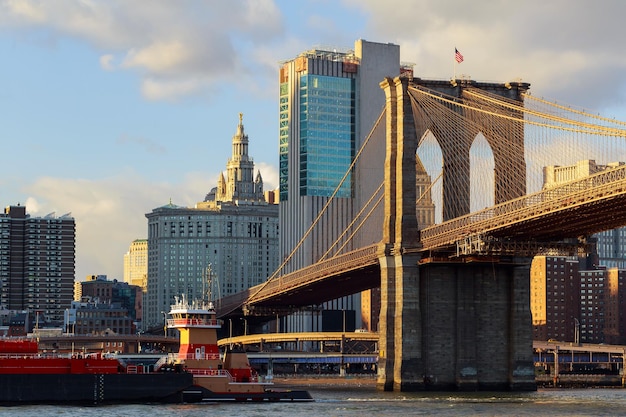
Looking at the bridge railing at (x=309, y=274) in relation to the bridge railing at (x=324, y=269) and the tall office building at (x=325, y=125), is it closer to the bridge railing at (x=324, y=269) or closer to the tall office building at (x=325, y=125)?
the bridge railing at (x=324, y=269)

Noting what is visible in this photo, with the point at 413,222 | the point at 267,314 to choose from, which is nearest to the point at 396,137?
the point at 413,222

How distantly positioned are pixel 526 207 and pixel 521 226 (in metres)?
2.98

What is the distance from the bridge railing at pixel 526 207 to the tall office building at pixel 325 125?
93.6 meters

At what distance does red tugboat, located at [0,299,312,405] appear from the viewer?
68.8 m

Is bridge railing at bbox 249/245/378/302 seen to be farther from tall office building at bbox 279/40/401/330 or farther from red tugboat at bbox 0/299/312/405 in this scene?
tall office building at bbox 279/40/401/330

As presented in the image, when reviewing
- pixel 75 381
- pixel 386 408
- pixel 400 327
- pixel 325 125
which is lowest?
pixel 386 408

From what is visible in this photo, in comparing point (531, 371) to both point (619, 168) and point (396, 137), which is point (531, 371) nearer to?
point (396, 137)

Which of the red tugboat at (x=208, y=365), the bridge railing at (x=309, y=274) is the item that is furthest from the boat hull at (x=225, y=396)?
the bridge railing at (x=309, y=274)

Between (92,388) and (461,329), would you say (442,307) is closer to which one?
(461,329)

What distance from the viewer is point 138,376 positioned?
70062mm

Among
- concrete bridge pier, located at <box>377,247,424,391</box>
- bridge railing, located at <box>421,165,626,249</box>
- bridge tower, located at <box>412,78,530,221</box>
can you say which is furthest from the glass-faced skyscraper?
bridge railing, located at <box>421,165,626,249</box>

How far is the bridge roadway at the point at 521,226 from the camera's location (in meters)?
73.1

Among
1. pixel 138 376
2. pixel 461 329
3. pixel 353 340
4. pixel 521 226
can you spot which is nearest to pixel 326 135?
pixel 353 340

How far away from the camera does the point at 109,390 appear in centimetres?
6956
